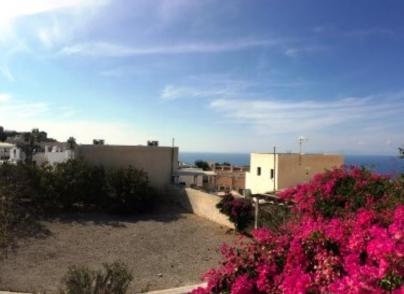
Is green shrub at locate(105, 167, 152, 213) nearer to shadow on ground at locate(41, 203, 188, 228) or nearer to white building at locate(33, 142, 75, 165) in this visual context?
shadow on ground at locate(41, 203, 188, 228)

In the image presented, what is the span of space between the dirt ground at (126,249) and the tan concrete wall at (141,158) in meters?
4.93

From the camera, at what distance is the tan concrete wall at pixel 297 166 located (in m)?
36.8

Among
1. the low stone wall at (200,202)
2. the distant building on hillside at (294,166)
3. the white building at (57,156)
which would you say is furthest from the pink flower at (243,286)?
the distant building on hillside at (294,166)

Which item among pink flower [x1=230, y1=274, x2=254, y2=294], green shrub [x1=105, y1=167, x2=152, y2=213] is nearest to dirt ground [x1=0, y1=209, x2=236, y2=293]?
green shrub [x1=105, y1=167, x2=152, y2=213]

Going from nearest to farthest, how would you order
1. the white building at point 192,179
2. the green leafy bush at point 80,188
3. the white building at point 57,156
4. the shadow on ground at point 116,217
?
the shadow on ground at point 116,217 → the green leafy bush at point 80,188 → the white building at point 57,156 → the white building at point 192,179

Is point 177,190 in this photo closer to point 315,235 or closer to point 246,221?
point 246,221

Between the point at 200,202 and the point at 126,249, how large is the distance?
859 cm

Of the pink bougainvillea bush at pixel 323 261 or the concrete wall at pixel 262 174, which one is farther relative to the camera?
the concrete wall at pixel 262 174

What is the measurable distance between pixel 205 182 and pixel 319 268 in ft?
137

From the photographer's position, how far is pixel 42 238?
22953 millimetres

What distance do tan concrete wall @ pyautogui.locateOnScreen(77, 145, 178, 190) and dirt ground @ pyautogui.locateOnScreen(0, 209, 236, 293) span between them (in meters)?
4.93

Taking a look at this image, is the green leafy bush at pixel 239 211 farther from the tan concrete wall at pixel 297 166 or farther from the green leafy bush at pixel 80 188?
the tan concrete wall at pixel 297 166

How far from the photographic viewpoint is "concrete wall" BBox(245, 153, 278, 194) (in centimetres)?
3801

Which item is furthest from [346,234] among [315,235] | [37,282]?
[37,282]
